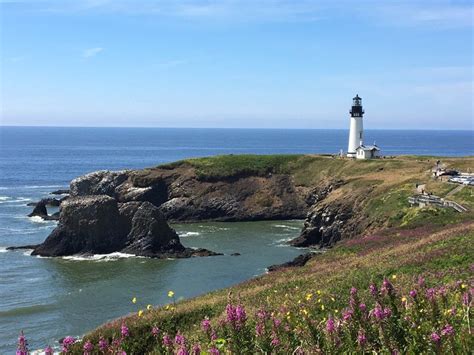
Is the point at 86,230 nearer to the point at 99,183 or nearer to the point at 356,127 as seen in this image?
the point at 99,183

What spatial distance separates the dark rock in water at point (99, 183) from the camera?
92.9 m

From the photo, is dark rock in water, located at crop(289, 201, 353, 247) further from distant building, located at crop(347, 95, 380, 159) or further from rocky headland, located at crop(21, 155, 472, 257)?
distant building, located at crop(347, 95, 380, 159)

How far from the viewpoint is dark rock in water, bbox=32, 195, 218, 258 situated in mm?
59500

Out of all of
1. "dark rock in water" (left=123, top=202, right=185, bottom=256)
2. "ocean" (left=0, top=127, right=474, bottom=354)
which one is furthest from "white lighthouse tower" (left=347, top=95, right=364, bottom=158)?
"dark rock in water" (left=123, top=202, right=185, bottom=256)

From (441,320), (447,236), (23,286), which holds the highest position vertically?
(441,320)

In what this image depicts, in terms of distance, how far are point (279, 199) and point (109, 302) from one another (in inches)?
1895

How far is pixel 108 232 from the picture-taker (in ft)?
202

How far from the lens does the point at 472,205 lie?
49.4 metres

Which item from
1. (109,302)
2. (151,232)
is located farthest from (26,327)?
(151,232)

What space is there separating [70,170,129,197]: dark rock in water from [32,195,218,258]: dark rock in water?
30.0 meters

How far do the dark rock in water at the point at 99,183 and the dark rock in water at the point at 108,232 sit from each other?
30003 mm

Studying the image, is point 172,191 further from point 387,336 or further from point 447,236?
point 387,336

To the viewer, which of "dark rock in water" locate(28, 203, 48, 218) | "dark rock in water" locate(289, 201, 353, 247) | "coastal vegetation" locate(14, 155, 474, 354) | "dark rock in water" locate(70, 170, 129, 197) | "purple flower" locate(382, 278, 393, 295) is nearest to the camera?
"coastal vegetation" locate(14, 155, 474, 354)

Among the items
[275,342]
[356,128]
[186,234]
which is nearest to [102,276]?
[186,234]
